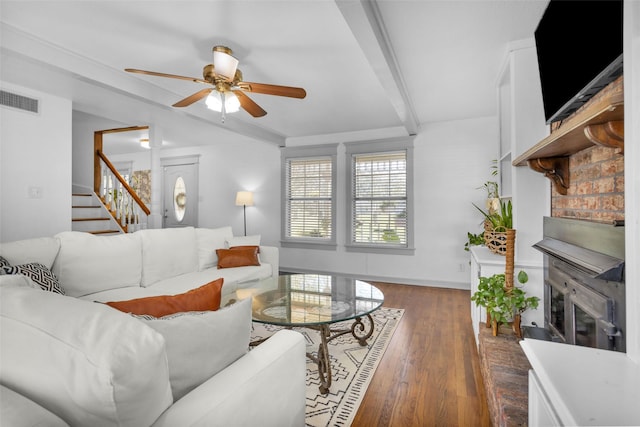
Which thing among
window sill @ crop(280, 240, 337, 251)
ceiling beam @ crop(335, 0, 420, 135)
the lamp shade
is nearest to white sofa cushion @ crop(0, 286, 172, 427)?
ceiling beam @ crop(335, 0, 420, 135)

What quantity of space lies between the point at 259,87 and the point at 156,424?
227 cm

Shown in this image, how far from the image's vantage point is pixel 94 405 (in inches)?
25.2

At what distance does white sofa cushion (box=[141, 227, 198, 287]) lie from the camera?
Answer: 304cm

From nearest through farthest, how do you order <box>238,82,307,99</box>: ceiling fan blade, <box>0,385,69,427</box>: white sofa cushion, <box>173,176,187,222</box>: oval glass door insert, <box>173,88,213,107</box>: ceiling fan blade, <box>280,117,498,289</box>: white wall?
1. <box>0,385,69,427</box>: white sofa cushion
2. <box>238,82,307,99</box>: ceiling fan blade
3. <box>173,88,213,107</box>: ceiling fan blade
4. <box>280,117,498,289</box>: white wall
5. <box>173,176,187,222</box>: oval glass door insert

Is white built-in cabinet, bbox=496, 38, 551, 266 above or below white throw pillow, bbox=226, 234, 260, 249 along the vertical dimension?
above

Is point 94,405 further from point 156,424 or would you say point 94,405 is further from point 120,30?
point 120,30

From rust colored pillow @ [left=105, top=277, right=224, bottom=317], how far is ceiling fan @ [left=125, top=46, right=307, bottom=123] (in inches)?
64.1

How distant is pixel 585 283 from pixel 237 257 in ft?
10.2

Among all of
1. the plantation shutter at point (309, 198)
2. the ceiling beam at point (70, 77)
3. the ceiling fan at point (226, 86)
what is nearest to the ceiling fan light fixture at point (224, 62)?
the ceiling fan at point (226, 86)

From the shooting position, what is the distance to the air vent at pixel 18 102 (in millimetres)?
3150

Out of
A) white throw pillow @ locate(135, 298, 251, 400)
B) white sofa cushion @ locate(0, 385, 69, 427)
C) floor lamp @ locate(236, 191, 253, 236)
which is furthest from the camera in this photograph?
floor lamp @ locate(236, 191, 253, 236)

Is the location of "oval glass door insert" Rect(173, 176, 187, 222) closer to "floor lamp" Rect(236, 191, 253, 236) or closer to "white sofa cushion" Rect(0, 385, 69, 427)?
"floor lamp" Rect(236, 191, 253, 236)

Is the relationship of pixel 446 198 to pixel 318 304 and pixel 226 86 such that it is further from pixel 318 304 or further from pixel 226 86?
pixel 226 86

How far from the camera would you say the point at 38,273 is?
2.05 meters
